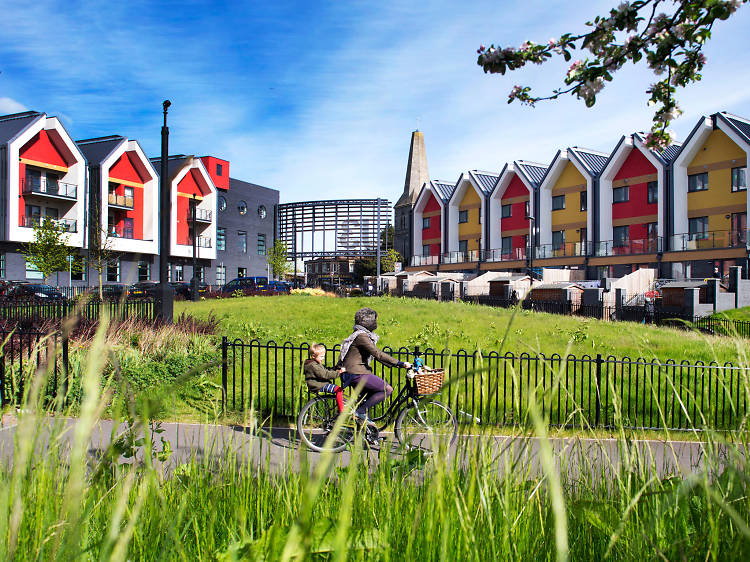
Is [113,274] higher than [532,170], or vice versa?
[532,170]

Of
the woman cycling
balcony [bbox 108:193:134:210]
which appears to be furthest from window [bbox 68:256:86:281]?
the woman cycling

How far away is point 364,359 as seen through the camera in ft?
23.2

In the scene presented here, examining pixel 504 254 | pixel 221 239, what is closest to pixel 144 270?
pixel 221 239

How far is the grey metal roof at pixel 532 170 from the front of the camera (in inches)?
1927

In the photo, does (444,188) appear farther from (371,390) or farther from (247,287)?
(371,390)

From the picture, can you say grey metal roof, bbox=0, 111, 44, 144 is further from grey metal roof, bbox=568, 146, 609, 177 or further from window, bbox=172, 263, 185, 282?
grey metal roof, bbox=568, 146, 609, 177

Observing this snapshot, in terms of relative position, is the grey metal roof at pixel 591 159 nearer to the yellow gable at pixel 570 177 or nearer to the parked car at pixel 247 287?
the yellow gable at pixel 570 177

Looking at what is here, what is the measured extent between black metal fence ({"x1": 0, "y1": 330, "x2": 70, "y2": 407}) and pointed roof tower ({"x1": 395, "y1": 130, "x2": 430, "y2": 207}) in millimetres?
65543

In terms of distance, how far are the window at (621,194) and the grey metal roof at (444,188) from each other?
57.6ft

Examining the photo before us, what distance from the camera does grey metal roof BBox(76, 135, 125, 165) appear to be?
135 feet

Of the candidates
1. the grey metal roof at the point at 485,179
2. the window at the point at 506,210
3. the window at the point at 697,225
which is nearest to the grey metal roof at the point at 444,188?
the grey metal roof at the point at 485,179

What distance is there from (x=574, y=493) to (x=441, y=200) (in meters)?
55.5

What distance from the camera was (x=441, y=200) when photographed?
5734 centimetres

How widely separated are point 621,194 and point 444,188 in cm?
2053
